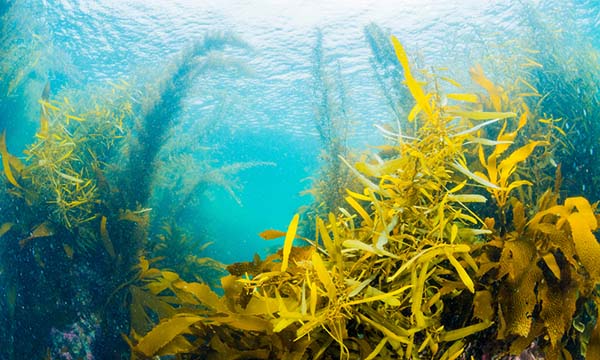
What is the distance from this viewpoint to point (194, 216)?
384 inches

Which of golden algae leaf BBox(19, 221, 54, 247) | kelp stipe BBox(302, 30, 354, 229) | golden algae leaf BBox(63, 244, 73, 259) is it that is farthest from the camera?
kelp stipe BBox(302, 30, 354, 229)

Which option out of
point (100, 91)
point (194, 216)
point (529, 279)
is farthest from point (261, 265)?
point (194, 216)

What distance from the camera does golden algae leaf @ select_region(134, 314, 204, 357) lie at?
1.27 meters

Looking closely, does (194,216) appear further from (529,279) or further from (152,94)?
(529,279)

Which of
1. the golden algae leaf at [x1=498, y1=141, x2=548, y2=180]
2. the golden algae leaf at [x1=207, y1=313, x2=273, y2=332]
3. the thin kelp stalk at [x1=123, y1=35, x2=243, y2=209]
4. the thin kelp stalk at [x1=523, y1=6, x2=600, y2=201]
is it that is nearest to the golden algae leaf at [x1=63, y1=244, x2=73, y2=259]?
the thin kelp stalk at [x1=123, y1=35, x2=243, y2=209]

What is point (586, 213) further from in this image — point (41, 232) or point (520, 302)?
point (41, 232)

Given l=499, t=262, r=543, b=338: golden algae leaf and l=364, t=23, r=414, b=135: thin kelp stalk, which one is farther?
l=364, t=23, r=414, b=135: thin kelp stalk

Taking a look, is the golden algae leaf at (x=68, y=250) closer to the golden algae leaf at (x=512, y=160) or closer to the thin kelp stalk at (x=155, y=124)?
the thin kelp stalk at (x=155, y=124)

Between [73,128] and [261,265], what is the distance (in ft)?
16.0

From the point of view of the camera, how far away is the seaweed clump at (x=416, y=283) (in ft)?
3.79

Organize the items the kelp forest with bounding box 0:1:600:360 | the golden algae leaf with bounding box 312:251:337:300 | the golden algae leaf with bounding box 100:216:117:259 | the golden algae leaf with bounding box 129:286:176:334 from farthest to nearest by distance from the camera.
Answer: the golden algae leaf with bounding box 100:216:117:259, the golden algae leaf with bounding box 129:286:176:334, the kelp forest with bounding box 0:1:600:360, the golden algae leaf with bounding box 312:251:337:300

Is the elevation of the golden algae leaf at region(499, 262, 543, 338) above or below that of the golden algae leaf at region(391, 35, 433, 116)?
below

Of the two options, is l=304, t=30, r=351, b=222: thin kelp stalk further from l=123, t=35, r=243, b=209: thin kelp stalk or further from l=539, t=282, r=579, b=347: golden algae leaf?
l=539, t=282, r=579, b=347: golden algae leaf

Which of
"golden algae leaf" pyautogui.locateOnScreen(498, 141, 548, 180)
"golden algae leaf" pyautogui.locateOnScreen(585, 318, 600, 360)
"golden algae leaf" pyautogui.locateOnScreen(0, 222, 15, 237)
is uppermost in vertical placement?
"golden algae leaf" pyautogui.locateOnScreen(498, 141, 548, 180)
